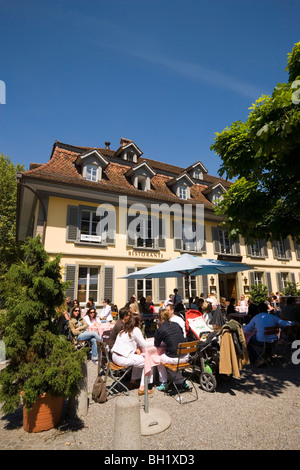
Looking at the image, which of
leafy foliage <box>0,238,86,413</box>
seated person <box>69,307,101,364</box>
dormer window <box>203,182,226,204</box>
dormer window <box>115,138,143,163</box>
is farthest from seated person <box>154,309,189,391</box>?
dormer window <box>203,182,226,204</box>

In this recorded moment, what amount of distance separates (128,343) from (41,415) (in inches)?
69.5

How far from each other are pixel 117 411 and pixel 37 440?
4.69ft

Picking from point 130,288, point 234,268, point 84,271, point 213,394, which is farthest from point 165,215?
point 213,394

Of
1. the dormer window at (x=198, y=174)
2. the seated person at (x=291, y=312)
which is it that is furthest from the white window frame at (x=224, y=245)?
the seated person at (x=291, y=312)

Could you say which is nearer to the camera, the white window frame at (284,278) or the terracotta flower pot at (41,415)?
the terracotta flower pot at (41,415)

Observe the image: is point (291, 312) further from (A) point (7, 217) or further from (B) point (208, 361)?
(A) point (7, 217)

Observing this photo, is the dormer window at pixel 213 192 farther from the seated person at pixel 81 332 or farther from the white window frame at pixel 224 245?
the seated person at pixel 81 332

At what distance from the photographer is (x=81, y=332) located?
6.68m

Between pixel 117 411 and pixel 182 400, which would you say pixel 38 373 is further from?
pixel 182 400

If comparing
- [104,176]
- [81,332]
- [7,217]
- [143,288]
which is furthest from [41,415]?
[7,217]

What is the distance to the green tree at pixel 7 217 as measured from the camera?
2364 cm

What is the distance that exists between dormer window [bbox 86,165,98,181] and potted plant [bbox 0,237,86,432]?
35.0 feet

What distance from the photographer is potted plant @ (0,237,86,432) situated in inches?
127

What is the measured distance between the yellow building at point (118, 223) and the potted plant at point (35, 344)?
25.4ft
